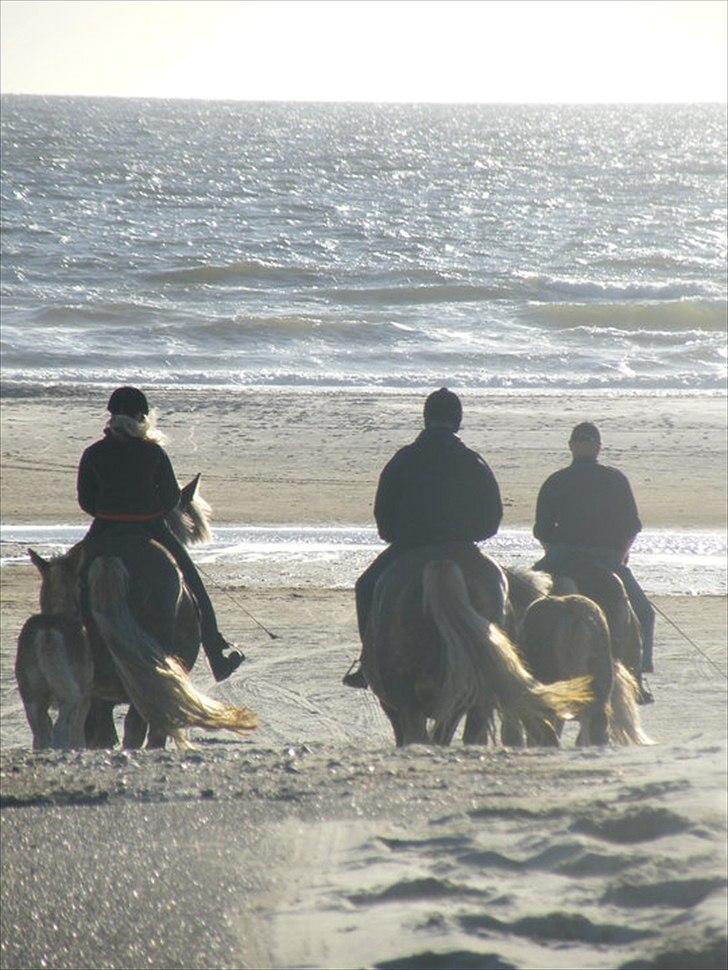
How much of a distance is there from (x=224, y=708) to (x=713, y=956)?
12.0 ft

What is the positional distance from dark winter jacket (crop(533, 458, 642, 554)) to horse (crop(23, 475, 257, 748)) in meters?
1.99

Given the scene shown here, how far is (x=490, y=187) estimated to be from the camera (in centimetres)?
7562

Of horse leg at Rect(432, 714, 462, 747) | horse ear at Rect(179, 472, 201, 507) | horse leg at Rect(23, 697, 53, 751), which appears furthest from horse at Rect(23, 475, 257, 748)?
horse leg at Rect(432, 714, 462, 747)

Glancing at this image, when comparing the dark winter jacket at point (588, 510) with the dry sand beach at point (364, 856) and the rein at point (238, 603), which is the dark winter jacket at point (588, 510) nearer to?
the dry sand beach at point (364, 856)

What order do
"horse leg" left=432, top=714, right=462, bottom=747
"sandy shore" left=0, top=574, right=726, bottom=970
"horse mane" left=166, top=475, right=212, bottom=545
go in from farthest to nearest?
1. "horse mane" left=166, top=475, right=212, bottom=545
2. "horse leg" left=432, top=714, right=462, bottom=747
3. "sandy shore" left=0, top=574, right=726, bottom=970

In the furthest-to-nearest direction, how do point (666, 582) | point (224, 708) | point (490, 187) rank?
point (490, 187)
point (666, 582)
point (224, 708)

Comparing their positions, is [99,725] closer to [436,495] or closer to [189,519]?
[189,519]

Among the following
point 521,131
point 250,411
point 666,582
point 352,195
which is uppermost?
point 521,131

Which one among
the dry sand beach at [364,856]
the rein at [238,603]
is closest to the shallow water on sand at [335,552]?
the rein at [238,603]

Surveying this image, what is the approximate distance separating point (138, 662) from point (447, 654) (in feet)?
4.62

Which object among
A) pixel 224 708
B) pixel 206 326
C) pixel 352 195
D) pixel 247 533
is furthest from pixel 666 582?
pixel 352 195

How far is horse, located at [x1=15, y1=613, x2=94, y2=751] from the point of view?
7.26 meters

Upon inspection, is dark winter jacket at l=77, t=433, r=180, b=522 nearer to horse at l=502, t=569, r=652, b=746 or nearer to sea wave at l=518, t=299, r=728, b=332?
horse at l=502, t=569, r=652, b=746

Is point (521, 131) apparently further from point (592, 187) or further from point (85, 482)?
point (85, 482)
